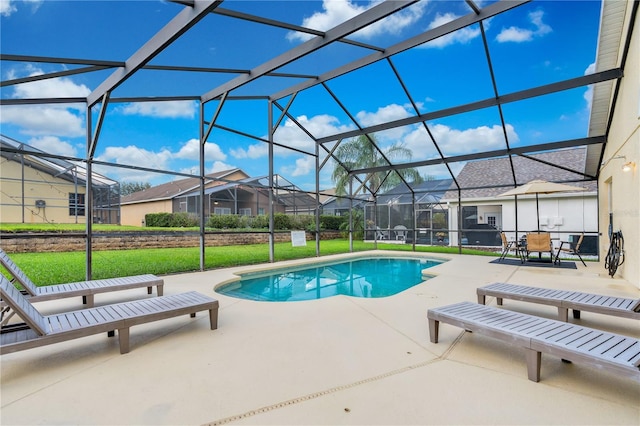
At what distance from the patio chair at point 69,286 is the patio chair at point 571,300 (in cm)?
497

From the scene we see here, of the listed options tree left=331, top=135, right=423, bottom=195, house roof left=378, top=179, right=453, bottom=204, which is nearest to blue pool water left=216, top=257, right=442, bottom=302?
house roof left=378, top=179, right=453, bottom=204

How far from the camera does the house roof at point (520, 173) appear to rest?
36.0 ft

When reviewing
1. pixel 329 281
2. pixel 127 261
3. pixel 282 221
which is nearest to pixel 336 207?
pixel 282 221

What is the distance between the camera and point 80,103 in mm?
5773

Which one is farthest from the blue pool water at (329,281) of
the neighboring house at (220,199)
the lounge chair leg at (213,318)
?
the neighboring house at (220,199)

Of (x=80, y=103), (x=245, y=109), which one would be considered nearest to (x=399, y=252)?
(x=245, y=109)

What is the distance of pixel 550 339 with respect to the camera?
7.48ft

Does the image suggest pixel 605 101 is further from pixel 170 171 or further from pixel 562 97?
pixel 170 171

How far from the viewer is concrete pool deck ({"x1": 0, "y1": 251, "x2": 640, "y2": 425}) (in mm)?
1877

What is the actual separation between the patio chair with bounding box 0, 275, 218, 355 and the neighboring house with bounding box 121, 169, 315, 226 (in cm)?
936

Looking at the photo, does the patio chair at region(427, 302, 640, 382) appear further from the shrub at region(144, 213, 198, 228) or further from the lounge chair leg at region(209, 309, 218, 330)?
the shrub at region(144, 213, 198, 228)

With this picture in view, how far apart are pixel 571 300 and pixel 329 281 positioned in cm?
516

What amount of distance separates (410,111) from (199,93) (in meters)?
5.56

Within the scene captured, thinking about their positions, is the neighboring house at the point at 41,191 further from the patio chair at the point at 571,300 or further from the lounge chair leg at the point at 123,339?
the patio chair at the point at 571,300
